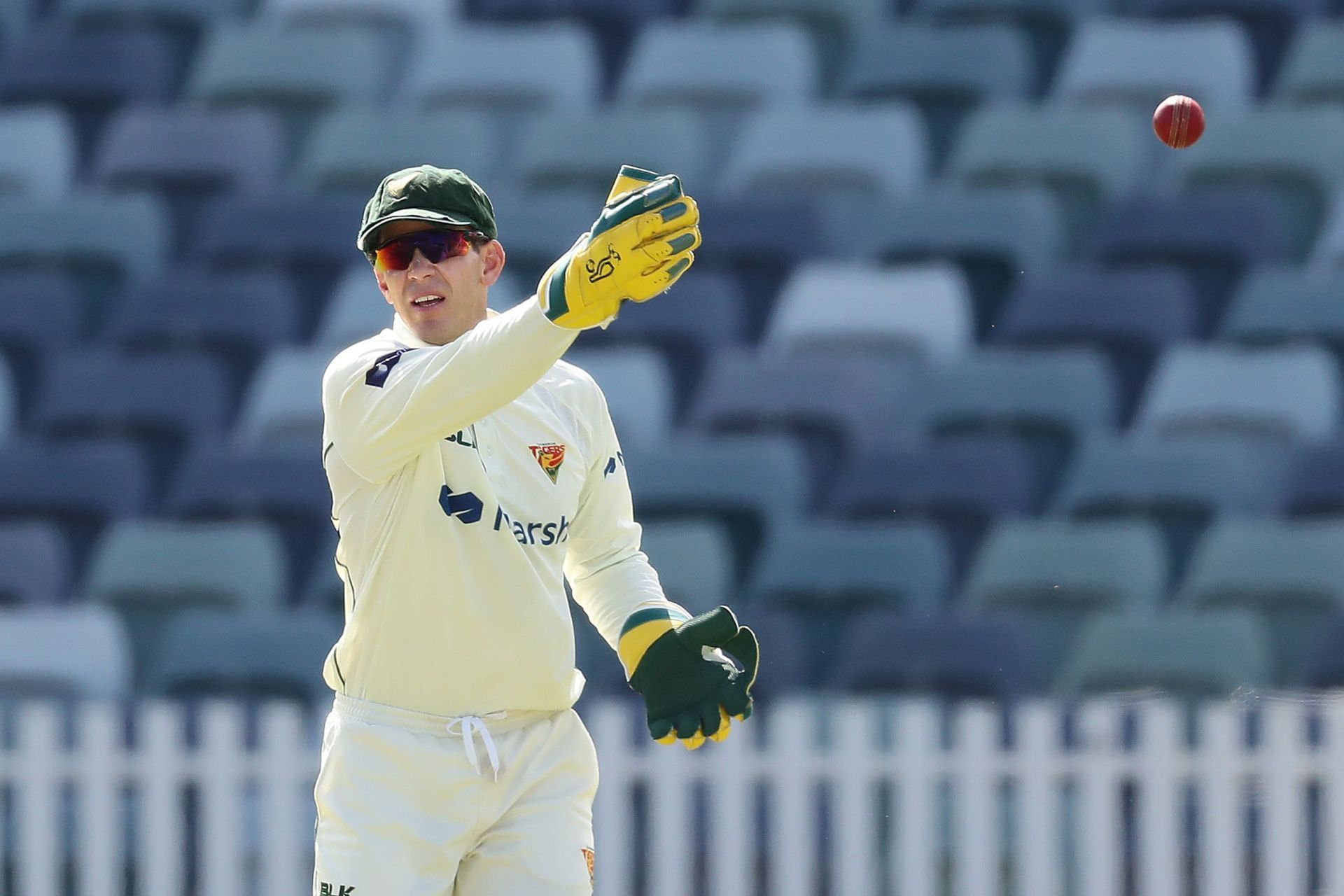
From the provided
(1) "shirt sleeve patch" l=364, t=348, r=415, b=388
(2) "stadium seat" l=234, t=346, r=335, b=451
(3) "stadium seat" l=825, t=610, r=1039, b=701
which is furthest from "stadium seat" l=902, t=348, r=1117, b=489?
(1) "shirt sleeve patch" l=364, t=348, r=415, b=388

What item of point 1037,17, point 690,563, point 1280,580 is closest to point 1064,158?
point 1037,17

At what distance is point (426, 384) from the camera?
→ 2910 millimetres

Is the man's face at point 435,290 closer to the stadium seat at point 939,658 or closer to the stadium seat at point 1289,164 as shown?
the stadium seat at point 939,658

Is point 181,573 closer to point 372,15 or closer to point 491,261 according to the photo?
point 372,15

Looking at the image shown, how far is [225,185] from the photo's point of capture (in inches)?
385

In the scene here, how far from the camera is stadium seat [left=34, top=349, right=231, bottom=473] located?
27.3 ft

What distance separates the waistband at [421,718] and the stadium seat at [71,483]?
5.09 meters

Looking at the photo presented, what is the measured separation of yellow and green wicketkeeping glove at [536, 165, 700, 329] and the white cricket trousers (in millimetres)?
698

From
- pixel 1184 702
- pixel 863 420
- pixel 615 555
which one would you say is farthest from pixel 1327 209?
pixel 615 555

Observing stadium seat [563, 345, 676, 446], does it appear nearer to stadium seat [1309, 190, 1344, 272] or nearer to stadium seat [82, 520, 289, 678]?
stadium seat [82, 520, 289, 678]

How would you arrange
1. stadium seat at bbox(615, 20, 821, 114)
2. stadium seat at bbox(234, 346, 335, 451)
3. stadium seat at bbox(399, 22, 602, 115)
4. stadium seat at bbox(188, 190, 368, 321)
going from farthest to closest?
stadium seat at bbox(399, 22, 602, 115), stadium seat at bbox(615, 20, 821, 114), stadium seat at bbox(188, 190, 368, 321), stadium seat at bbox(234, 346, 335, 451)

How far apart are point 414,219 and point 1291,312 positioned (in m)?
5.55

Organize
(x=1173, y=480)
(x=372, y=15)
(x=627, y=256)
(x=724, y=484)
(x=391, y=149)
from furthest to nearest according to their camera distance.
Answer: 1. (x=372, y=15)
2. (x=391, y=149)
3. (x=724, y=484)
4. (x=1173, y=480)
5. (x=627, y=256)

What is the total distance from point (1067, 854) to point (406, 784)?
371 cm
